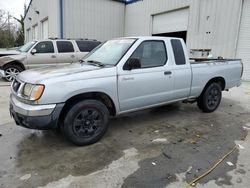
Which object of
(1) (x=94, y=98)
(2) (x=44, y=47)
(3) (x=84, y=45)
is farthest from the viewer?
(3) (x=84, y=45)

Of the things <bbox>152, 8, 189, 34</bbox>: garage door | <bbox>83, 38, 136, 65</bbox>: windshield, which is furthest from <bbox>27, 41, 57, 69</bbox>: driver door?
<bbox>152, 8, 189, 34</bbox>: garage door

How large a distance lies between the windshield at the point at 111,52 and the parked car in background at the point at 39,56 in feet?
18.3

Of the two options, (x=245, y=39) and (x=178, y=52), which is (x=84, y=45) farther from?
(x=245, y=39)

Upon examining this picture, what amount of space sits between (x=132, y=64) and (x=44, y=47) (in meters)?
6.95

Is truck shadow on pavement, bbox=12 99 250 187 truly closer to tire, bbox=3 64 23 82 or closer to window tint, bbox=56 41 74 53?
window tint, bbox=56 41 74 53

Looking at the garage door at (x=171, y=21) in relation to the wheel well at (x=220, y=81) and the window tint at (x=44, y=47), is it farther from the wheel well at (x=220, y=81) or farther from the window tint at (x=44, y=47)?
the wheel well at (x=220, y=81)

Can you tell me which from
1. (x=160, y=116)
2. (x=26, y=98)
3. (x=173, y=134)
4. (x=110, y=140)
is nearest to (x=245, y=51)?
(x=160, y=116)

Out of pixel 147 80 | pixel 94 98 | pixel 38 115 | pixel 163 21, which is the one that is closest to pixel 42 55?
pixel 94 98

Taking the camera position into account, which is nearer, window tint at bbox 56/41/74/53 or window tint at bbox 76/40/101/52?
window tint at bbox 56/41/74/53

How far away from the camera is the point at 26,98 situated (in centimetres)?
324

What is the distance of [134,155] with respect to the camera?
3412mm

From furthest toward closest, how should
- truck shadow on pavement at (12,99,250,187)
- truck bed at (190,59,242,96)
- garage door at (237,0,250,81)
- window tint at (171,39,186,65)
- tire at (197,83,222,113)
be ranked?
garage door at (237,0,250,81), tire at (197,83,222,113), truck bed at (190,59,242,96), window tint at (171,39,186,65), truck shadow on pavement at (12,99,250,187)

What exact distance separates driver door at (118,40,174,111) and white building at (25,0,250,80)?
25.2 feet

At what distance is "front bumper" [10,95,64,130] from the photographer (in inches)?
123
